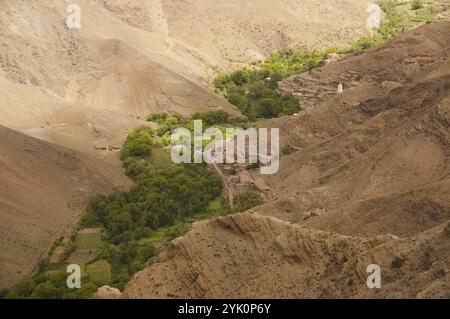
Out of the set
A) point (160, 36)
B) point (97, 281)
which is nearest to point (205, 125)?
point (160, 36)

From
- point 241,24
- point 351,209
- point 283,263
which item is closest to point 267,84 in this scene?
point 241,24

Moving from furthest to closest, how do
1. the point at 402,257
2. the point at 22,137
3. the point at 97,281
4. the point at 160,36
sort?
the point at 160,36 < the point at 22,137 < the point at 97,281 < the point at 402,257

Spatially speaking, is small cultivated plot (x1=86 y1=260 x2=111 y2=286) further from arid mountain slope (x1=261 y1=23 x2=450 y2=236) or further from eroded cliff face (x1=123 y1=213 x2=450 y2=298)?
eroded cliff face (x1=123 y1=213 x2=450 y2=298)

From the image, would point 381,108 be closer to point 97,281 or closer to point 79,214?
point 79,214

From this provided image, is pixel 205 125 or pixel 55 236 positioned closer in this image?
pixel 55 236

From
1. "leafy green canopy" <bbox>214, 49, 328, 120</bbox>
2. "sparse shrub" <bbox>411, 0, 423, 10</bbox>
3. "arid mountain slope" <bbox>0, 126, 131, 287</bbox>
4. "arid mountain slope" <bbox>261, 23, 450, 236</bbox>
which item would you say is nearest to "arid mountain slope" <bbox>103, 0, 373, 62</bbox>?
"leafy green canopy" <bbox>214, 49, 328, 120</bbox>

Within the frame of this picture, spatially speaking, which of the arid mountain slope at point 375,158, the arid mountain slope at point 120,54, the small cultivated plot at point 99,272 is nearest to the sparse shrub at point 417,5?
the arid mountain slope at point 120,54

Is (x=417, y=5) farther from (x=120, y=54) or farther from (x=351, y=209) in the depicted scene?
(x=351, y=209)
